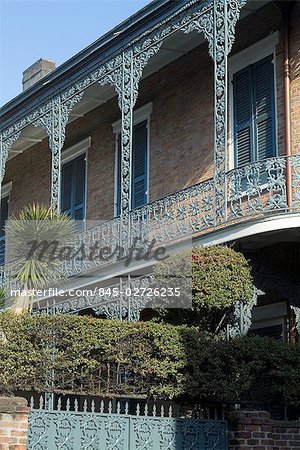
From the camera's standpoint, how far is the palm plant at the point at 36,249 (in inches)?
553

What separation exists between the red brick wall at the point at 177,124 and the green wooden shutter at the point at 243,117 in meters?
0.63

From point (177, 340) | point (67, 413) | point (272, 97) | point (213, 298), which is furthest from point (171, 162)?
point (67, 413)

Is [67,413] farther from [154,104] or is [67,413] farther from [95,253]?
[154,104]

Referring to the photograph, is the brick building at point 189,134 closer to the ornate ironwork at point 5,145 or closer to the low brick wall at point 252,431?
the ornate ironwork at point 5,145

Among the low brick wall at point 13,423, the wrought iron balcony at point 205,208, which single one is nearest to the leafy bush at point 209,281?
the wrought iron balcony at point 205,208

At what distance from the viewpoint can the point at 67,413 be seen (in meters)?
9.81

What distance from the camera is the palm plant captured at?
46.1 ft

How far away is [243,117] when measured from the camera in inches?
605

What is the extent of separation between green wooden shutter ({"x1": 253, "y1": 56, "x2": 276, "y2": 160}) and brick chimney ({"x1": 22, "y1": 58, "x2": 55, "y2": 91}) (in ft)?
37.4

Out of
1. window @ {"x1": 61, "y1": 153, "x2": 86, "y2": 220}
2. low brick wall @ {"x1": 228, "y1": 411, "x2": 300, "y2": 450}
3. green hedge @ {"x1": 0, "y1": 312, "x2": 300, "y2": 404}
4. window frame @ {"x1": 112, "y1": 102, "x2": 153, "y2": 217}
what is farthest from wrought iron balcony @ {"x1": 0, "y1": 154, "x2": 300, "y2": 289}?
low brick wall @ {"x1": 228, "y1": 411, "x2": 300, "y2": 450}

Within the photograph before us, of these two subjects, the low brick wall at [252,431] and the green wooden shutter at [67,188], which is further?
the green wooden shutter at [67,188]

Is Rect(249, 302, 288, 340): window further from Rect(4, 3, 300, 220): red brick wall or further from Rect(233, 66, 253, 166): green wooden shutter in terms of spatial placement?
Rect(4, 3, 300, 220): red brick wall

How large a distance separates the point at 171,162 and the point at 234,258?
4.67 m

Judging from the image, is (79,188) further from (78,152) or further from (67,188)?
(78,152)
